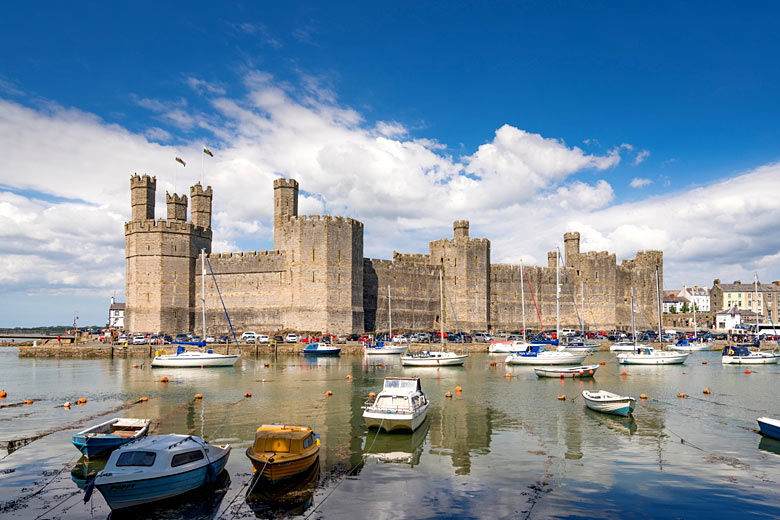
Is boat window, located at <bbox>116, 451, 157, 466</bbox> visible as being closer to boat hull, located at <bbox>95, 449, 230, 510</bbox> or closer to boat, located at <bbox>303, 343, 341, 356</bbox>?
boat hull, located at <bbox>95, 449, 230, 510</bbox>

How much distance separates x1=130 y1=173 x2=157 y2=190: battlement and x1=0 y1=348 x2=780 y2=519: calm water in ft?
107

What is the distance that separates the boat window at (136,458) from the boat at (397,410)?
8.29 metres

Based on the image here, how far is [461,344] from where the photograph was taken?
5712 centimetres

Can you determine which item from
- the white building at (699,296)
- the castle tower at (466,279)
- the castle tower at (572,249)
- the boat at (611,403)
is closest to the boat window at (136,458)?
the boat at (611,403)

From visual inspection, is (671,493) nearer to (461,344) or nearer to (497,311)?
(461,344)

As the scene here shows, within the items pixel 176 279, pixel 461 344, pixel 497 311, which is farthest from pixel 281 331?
pixel 497 311

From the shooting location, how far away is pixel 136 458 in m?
13.7

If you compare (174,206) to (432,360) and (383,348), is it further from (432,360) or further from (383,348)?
(432,360)

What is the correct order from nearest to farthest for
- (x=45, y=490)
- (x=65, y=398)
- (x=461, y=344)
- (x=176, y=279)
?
(x=45, y=490) → (x=65, y=398) → (x=461, y=344) → (x=176, y=279)

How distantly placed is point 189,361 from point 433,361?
18.0 meters

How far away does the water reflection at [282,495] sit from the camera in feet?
43.3

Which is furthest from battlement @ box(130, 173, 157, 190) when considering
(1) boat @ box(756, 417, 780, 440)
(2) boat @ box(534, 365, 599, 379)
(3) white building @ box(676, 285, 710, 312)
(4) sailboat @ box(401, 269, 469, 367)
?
(3) white building @ box(676, 285, 710, 312)

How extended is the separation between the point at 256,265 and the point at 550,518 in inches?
2106

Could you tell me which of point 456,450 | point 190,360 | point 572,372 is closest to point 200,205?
point 190,360
